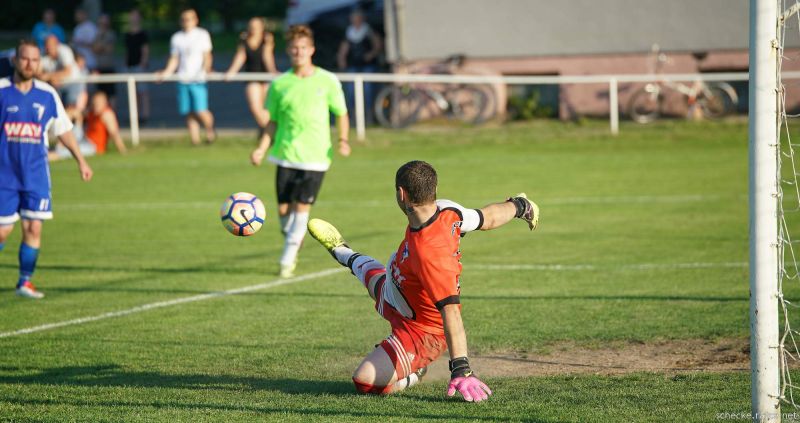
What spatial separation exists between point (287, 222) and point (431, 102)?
521 inches

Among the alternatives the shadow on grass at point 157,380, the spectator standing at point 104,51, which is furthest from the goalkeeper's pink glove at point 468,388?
the spectator standing at point 104,51

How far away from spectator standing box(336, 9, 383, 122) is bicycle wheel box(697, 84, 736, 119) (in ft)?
25.5

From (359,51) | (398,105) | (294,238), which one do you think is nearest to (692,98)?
(398,105)

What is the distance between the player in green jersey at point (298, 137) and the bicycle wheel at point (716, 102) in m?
14.1

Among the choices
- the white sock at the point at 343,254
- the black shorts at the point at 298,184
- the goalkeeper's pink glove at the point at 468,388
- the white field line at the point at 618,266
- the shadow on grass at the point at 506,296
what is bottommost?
the white field line at the point at 618,266

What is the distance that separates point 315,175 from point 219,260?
1798 millimetres

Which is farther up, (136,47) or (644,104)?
(136,47)

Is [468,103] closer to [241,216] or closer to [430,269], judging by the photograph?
[241,216]

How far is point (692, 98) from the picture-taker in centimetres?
2252

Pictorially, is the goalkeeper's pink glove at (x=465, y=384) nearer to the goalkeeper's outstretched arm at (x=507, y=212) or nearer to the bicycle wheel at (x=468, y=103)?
the goalkeeper's outstretched arm at (x=507, y=212)

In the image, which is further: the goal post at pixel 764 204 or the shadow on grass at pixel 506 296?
the shadow on grass at pixel 506 296

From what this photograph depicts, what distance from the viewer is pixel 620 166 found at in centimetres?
1845

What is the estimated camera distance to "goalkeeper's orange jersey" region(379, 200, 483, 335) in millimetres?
5797

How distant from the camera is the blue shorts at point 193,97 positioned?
20.4 metres
